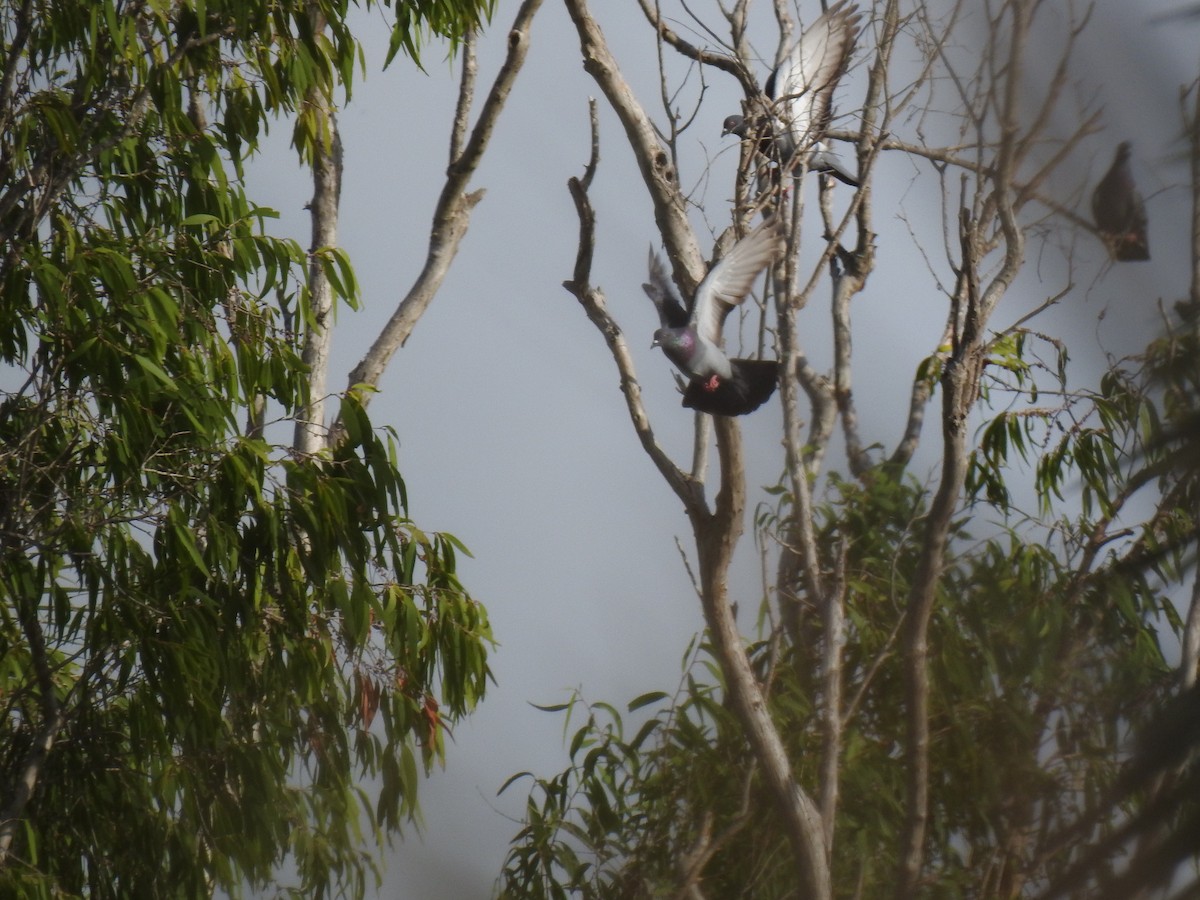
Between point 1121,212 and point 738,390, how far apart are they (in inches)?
54.6

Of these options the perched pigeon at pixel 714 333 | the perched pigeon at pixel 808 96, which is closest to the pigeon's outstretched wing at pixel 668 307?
the perched pigeon at pixel 714 333

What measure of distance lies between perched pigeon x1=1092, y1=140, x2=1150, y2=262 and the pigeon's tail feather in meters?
1.34

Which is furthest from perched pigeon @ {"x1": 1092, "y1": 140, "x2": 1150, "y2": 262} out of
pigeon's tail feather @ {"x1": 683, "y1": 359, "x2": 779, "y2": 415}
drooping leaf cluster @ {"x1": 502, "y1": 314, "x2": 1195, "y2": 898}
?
pigeon's tail feather @ {"x1": 683, "y1": 359, "x2": 779, "y2": 415}

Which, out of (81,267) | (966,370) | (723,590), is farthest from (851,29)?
(81,267)

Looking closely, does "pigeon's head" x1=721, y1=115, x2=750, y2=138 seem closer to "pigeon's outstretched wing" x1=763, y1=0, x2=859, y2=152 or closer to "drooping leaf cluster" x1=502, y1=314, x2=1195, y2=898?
"pigeon's outstretched wing" x1=763, y1=0, x2=859, y2=152

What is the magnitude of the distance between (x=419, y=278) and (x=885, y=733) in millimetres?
1120

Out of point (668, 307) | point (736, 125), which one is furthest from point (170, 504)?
point (736, 125)

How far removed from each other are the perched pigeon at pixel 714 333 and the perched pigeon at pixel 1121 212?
53.1 inches

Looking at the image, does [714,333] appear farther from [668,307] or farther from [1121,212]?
[1121,212]

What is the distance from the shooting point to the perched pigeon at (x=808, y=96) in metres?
1.80

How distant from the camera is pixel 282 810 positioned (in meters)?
1.79

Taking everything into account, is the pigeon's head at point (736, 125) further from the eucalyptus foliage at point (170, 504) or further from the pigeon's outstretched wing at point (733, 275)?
the eucalyptus foliage at point (170, 504)

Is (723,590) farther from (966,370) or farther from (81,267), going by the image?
(81,267)

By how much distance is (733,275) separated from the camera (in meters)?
1.77
